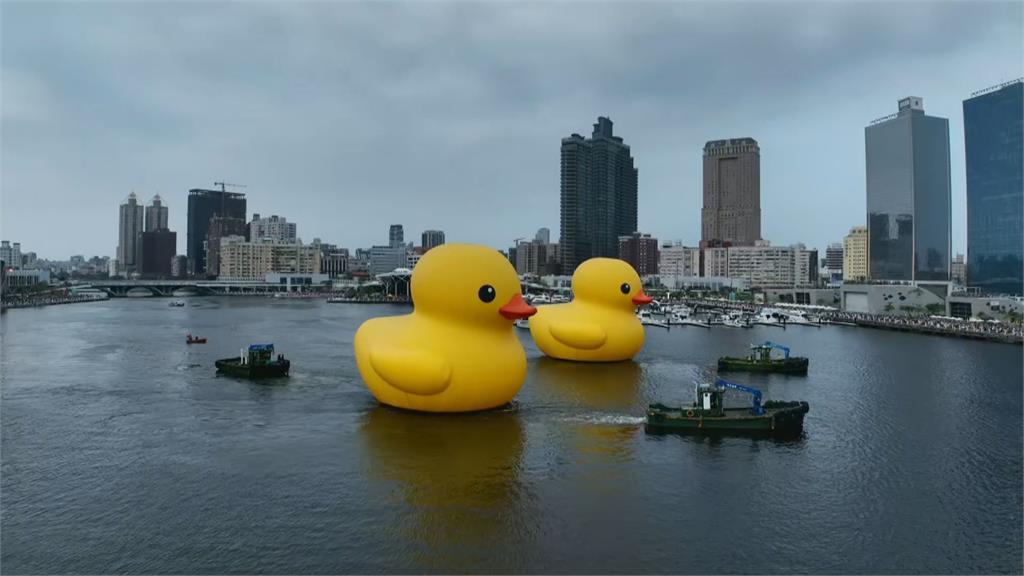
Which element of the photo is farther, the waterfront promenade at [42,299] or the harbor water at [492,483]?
the waterfront promenade at [42,299]

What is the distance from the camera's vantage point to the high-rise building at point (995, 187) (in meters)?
161

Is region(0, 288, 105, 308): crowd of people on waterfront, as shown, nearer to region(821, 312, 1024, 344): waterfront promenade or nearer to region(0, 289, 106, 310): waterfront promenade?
region(0, 289, 106, 310): waterfront promenade

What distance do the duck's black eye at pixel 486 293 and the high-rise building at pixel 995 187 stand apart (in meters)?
174

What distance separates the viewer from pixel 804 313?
87.2 m

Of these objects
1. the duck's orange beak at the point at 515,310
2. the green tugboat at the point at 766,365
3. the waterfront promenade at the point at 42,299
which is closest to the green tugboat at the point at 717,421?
the duck's orange beak at the point at 515,310

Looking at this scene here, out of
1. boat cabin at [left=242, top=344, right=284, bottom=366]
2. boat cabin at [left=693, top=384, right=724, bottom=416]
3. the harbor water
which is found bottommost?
the harbor water

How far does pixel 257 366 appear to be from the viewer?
36062 mm

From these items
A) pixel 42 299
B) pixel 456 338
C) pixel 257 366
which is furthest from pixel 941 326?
pixel 42 299

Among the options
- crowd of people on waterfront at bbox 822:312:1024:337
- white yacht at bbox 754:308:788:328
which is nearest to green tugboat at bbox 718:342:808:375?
crowd of people on waterfront at bbox 822:312:1024:337

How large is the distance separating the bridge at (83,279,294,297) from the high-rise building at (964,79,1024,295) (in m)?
175

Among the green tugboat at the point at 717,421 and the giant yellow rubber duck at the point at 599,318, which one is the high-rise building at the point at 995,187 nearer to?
the giant yellow rubber duck at the point at 599,318

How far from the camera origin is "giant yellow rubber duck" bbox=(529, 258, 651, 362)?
38688 mm

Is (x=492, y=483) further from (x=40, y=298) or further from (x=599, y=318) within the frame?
(x=40, y=298)

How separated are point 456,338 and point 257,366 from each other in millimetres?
16749
